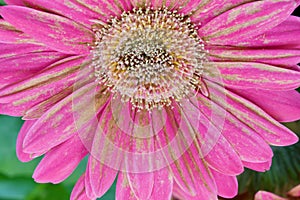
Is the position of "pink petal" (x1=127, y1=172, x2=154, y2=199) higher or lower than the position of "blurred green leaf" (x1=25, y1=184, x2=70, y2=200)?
higher

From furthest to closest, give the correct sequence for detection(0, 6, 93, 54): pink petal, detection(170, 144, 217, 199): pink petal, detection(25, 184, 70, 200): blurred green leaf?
detection(25, 184, 70, 200): blurred green leaf, detection(170, 144, 217, 199): pink petal, detection(0, 6, 93, 54): pink petal

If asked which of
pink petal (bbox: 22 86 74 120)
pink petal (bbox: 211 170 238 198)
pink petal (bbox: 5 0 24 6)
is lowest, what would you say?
pink petal (bbox: 211 170 238 198)

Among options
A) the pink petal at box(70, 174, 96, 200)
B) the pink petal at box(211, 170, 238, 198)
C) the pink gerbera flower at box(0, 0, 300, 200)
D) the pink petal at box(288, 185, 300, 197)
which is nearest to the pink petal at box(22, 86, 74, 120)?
the pink gerbera flower at box(0, 0, 300, 200)

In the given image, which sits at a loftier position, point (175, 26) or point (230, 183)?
point (175, 26)

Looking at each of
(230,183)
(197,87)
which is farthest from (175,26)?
(230,183)

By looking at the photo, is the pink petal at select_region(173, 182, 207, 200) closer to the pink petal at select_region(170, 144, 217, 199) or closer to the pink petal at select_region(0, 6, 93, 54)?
the pink petal at select_region(170, 144, 217, 199)

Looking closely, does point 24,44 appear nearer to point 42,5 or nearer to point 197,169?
point 42,5

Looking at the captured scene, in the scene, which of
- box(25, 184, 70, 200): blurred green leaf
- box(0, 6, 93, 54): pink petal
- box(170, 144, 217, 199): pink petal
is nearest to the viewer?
box(0, 6, 93, 54): pink petal

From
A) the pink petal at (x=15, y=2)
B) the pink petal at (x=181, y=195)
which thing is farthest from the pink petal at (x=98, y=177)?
the pink petal at (x=15, y=2)
